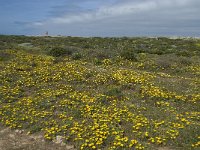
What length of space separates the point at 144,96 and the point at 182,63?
10.3 m

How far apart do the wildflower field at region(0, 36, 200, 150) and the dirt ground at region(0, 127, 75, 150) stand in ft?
0.92

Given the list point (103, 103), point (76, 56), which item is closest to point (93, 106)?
point (103, 103)

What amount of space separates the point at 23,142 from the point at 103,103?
4315 millimetres

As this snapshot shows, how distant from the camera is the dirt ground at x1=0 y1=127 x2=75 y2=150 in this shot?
12.7 m

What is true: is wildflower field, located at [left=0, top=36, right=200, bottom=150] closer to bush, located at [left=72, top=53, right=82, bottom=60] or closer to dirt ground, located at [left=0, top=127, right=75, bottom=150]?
dirt ground, located at [left=0, top=127, right=75, bottom=150]

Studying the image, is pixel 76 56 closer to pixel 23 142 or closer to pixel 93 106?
pixel 93 106

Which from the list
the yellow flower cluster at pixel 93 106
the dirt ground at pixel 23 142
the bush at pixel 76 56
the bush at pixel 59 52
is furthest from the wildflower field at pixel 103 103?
the bush at pixel 59 52

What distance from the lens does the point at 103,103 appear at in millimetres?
16094

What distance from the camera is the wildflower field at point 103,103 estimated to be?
41.7 feet

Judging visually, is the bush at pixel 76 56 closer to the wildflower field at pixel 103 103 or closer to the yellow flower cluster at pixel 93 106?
the wildflower field at pixel 103 103

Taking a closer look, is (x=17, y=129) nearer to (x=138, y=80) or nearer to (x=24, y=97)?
(x=24, y=97)

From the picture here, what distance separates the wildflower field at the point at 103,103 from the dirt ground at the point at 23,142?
0.92 ft

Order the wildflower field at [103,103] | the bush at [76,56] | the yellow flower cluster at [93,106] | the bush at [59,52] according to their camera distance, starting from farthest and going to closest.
Result: the bush at [59,52], the bush at [76,56], the yellow flower cluster at [93,106], the wildflower field at [103,103]

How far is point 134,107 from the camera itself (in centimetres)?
1534
